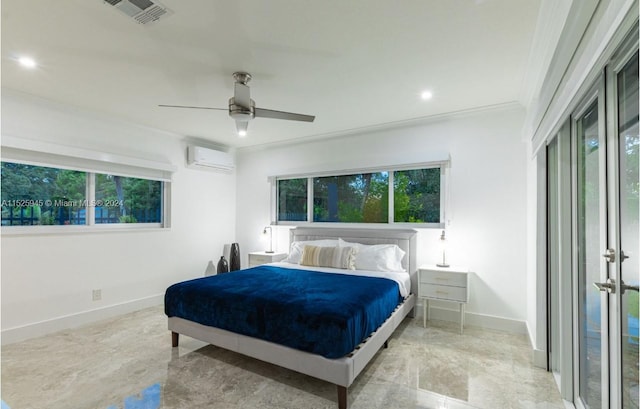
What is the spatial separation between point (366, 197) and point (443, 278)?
155 centimetres

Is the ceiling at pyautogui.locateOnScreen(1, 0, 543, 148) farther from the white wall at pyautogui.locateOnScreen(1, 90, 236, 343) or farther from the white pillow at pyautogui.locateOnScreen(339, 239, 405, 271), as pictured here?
the white pillow at pyautogui.locateOnScreen(339, 239, 405, 271)

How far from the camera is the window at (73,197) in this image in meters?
3.08

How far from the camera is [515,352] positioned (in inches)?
109

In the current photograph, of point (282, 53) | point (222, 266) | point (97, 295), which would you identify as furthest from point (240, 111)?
point (222, 266)

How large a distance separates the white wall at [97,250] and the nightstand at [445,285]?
347 centimetres

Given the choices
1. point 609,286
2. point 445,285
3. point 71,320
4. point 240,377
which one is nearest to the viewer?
point 609,286

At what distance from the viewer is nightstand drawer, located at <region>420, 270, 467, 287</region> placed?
3.17 meters

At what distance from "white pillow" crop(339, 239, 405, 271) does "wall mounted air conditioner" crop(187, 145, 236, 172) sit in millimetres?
2769

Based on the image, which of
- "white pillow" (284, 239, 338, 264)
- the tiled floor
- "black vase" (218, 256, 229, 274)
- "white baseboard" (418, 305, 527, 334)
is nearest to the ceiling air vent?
the tiled floor

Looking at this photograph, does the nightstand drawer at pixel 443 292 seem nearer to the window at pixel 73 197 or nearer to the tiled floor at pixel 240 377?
the tiled floor at pixel 240 377

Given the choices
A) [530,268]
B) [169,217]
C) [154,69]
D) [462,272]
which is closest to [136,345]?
[169,217]

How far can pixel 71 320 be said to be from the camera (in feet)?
11.0

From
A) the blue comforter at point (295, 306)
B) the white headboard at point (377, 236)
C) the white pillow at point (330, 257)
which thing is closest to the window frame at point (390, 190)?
the white headboard at point (377, 236)

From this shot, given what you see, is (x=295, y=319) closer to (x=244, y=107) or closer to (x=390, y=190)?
(x=244, y=107)
